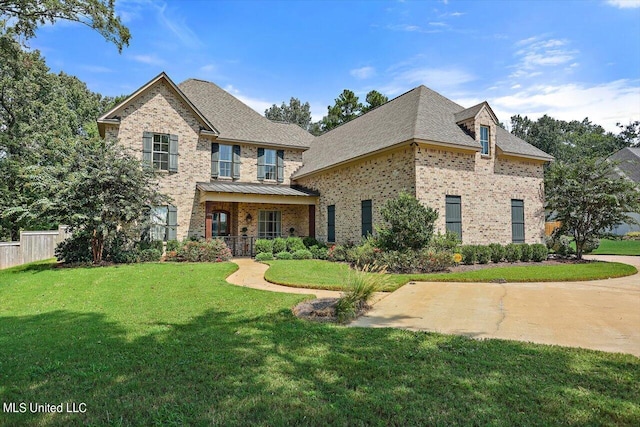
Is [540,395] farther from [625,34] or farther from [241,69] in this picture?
[241,69]

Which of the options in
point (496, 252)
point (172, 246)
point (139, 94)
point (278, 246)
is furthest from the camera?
point (278, 246)

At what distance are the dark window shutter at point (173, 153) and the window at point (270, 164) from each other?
4725 millimetres

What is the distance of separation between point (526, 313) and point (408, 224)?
6.07m

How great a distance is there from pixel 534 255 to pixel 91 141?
19113 millimetres

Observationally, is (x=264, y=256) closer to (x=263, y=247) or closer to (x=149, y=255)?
(x=263, y=247)

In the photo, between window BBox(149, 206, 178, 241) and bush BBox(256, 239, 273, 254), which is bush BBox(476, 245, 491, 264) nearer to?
bush BBox(256, 239, 273, 254)

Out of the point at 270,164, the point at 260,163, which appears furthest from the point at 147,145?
the point at 270,164

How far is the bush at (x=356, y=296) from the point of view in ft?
21.5

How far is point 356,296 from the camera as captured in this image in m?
7.00

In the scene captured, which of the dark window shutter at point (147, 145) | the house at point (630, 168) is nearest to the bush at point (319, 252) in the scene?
the dark window shutter at point (147, 145)

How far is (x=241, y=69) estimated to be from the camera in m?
15.9

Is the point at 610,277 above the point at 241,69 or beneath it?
beneath

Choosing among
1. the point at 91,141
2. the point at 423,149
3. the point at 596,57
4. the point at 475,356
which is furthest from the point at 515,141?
the point at 91,141

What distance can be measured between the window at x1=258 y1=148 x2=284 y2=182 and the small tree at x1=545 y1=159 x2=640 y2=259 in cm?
1444
